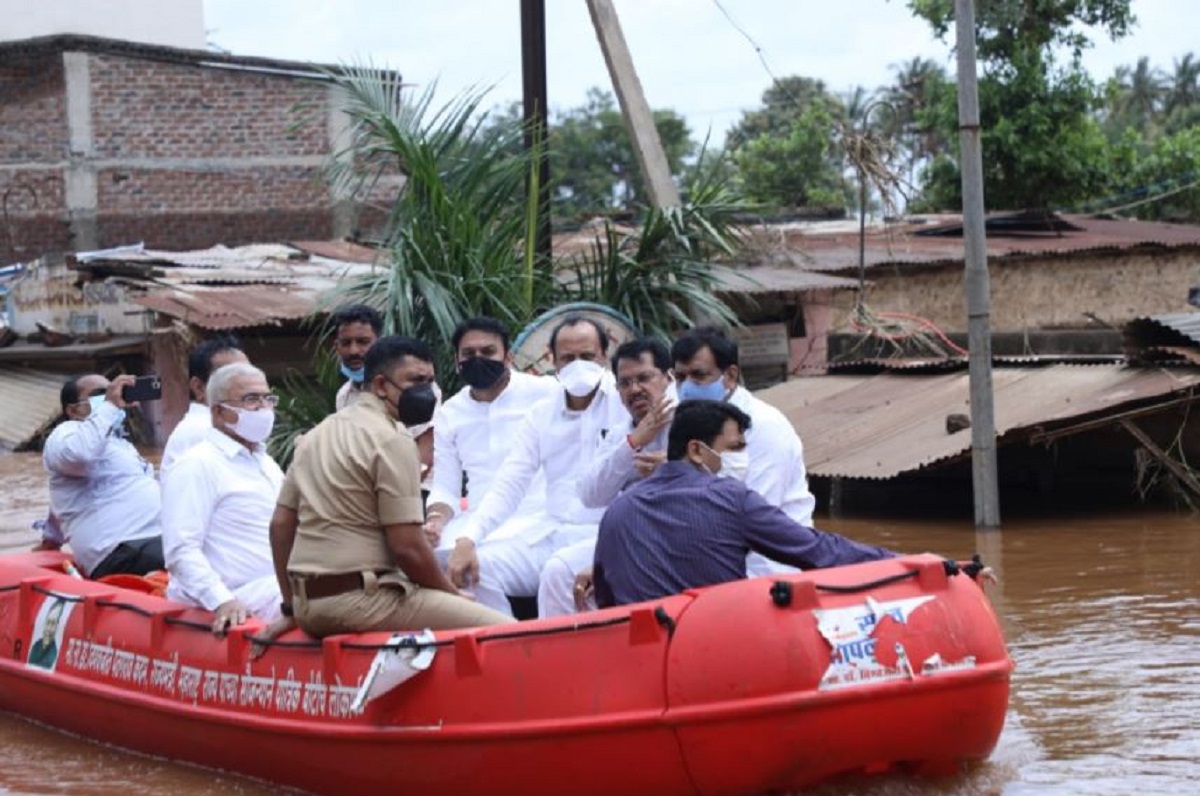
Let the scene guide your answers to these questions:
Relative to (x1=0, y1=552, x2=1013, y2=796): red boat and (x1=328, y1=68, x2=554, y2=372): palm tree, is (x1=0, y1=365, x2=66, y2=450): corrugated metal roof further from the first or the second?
(x1=0, y1=552, x2=1013, y2=796): red boat

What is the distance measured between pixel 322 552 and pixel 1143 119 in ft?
196

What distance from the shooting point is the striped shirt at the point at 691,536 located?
6.00 meters

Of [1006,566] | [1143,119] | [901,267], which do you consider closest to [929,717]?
[1006,566]

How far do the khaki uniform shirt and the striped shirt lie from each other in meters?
0.72

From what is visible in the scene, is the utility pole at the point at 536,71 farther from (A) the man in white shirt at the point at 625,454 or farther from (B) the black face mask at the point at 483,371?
(A) the man in white shirt at the point at 625,454

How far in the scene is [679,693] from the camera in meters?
5.77

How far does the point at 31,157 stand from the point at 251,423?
21.3 m

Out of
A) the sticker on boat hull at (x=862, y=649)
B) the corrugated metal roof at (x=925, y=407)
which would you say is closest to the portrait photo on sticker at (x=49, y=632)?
the sticker on boat hull at (x=862, y=649)

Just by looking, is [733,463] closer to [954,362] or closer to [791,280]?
[954,362]

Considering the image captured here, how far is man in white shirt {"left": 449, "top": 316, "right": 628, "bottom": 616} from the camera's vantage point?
7496 millimetres

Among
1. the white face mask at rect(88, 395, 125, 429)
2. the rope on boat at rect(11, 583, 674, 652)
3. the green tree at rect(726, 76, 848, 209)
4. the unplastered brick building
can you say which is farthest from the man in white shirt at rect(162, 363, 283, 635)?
the green tree at rect(726, 76, 848, 209)

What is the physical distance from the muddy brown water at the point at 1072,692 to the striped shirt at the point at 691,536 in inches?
32.4

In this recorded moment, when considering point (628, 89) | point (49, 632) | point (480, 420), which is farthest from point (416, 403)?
point (628, 89)

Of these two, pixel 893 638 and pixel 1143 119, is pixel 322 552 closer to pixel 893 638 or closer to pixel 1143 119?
pixel 893 638
